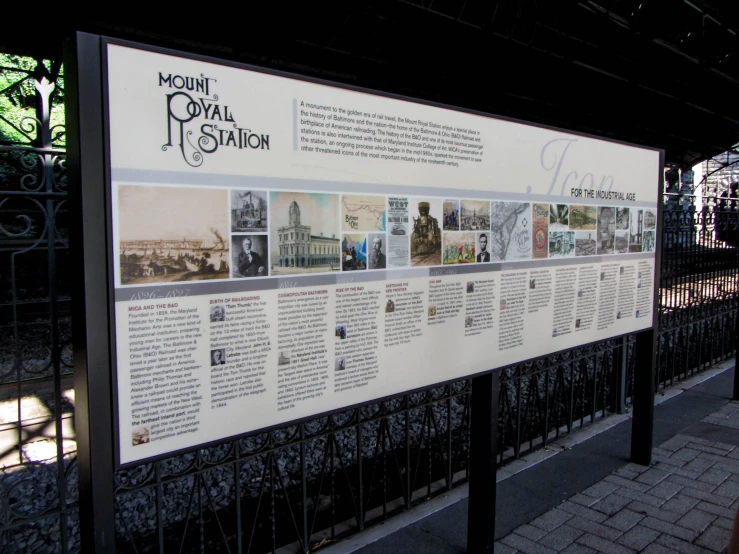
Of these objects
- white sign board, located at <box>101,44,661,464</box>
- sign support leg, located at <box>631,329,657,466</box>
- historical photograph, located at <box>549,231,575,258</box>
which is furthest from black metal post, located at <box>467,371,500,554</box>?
sign support leg, located at <box>631,329,657,466</box>

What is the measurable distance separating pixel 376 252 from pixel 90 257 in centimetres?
105

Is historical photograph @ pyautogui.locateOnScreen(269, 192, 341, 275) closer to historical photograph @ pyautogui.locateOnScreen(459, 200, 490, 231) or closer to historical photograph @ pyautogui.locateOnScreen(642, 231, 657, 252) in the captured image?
historical photograph @ pyautogui.locateOnScreen(459, 200, 490, 231)

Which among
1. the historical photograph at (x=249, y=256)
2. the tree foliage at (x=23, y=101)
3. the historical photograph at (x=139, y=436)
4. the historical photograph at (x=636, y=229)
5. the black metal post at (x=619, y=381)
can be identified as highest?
the tree foliage at (x=23, y=101)

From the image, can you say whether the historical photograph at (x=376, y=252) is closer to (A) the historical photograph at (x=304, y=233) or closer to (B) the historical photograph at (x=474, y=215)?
(A) the historical photograph at (x=304, y=233)

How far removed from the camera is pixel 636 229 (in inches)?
145

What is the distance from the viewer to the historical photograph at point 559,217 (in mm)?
3010

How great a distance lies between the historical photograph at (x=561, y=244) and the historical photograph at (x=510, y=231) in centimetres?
22

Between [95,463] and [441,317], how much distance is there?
1.45m

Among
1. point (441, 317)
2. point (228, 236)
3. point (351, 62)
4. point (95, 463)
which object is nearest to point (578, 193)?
point (441, 317)

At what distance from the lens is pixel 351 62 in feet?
22.8

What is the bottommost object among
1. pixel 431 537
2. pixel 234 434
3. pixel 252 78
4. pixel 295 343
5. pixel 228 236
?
pixel 431 537

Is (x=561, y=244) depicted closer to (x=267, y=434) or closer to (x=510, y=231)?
(x=510, y=231)

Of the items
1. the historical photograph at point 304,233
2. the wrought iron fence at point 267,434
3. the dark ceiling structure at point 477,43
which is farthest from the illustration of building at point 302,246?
the dark ceiling structure at point 477,43

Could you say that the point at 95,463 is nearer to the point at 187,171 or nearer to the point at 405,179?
the point at 187,171
